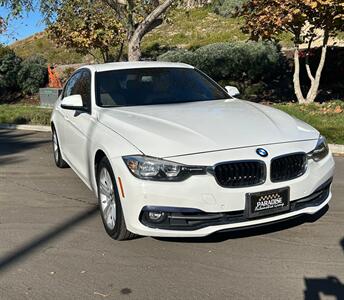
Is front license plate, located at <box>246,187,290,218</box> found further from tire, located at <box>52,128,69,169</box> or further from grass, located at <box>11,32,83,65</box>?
grass, located at <box>11,32,83,65</box>

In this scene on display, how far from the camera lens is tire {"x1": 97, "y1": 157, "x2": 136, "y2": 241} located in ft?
13.9

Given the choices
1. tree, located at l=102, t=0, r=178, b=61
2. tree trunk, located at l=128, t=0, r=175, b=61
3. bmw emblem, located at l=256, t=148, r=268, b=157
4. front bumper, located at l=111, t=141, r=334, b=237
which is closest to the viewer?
front bumper, located at l=111, t=141, r=334, b=237

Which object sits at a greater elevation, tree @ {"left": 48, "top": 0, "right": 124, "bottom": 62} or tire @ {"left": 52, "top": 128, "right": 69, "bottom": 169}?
tree @ {"left": 48, "top": 0, "right": 124, "bottom": 62}

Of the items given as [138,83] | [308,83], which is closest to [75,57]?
[308,83]

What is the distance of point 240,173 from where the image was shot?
3875 millimetres

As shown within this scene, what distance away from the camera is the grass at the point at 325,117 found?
28.0ft

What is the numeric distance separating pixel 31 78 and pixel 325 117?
44.6 ft

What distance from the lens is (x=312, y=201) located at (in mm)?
4273

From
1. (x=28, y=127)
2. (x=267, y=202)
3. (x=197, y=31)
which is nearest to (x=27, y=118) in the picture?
(x=28, y=127)

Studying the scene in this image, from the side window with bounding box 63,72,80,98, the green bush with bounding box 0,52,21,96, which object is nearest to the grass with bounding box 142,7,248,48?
the green bush with bounding box 0,52,21,96

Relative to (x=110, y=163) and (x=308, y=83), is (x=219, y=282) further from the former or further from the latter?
(x=308, y=83)

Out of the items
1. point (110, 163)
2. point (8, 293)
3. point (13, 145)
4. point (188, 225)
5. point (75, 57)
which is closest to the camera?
point (8, 293)

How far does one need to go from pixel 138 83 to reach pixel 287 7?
6429 millimetres

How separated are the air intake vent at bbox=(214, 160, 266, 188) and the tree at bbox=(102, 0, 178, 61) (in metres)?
9.23
